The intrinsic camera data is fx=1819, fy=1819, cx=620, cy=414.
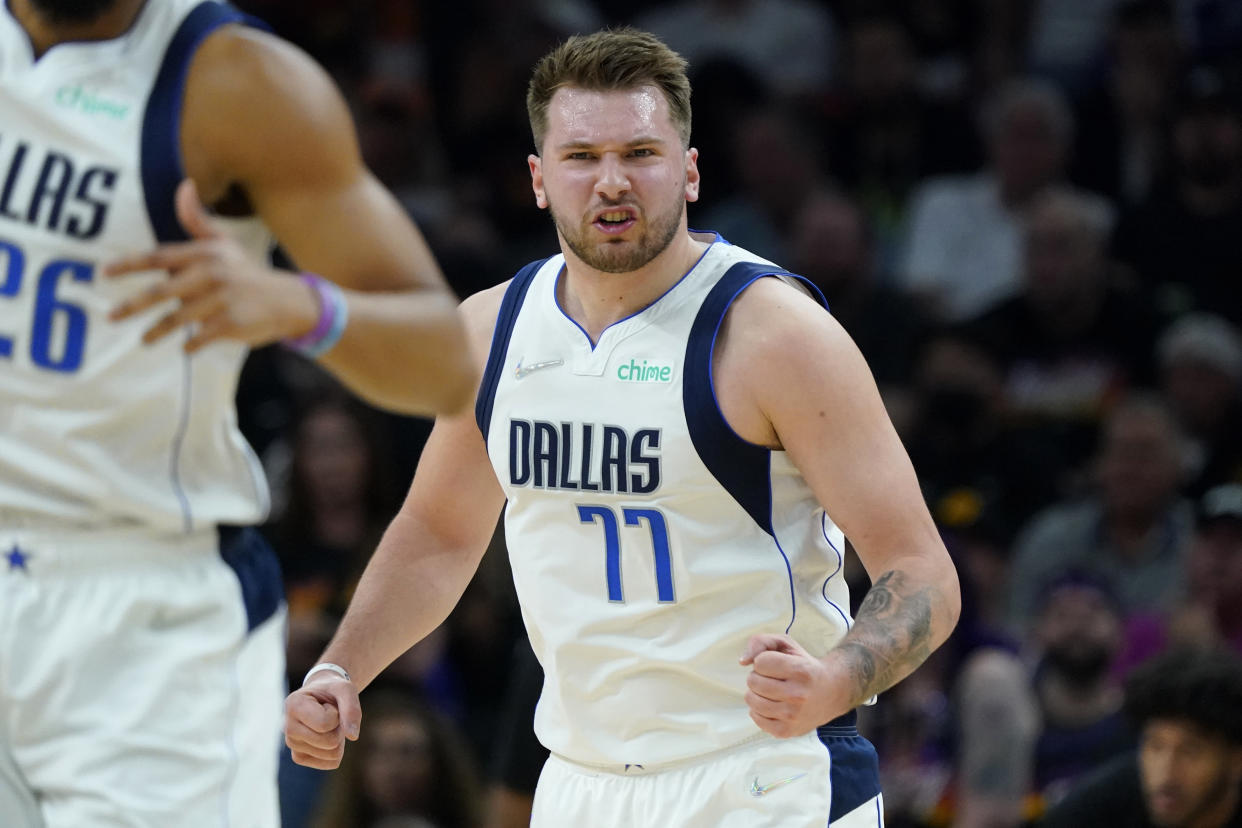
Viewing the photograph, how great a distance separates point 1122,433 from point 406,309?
510 cm

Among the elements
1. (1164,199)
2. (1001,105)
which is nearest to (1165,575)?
(1164,199)

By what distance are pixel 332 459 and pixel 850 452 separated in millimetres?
4495

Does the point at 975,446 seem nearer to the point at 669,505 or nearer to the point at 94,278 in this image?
the point at 669,505

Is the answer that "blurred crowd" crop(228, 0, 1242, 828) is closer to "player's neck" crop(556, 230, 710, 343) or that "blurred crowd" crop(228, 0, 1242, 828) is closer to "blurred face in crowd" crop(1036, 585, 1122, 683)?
"blurred face in crowd" crop(1036, 585, 1122, 683)

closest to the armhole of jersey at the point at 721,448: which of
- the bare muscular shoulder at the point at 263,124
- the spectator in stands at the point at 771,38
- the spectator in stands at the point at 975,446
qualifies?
the bare muscular shoulder at the point at 263,124

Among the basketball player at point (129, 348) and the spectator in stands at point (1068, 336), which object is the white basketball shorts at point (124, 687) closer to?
the basketball player at point (129, 348)

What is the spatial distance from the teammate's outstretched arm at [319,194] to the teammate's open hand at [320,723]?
0.80m

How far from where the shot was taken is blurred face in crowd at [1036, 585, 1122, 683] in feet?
22.7

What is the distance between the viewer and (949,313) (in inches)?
361

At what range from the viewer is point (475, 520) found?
430 cm

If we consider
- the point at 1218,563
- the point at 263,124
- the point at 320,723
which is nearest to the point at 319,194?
the point at 263,124

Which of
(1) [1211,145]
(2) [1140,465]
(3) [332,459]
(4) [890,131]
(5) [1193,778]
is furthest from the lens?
(4) [890,131]

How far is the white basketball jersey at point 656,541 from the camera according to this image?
3771 mm

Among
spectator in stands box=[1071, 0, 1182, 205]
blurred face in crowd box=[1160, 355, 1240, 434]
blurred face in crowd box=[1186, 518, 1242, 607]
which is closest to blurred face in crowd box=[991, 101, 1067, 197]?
spectator in stands box=[1071, 0, 1182, 205]
